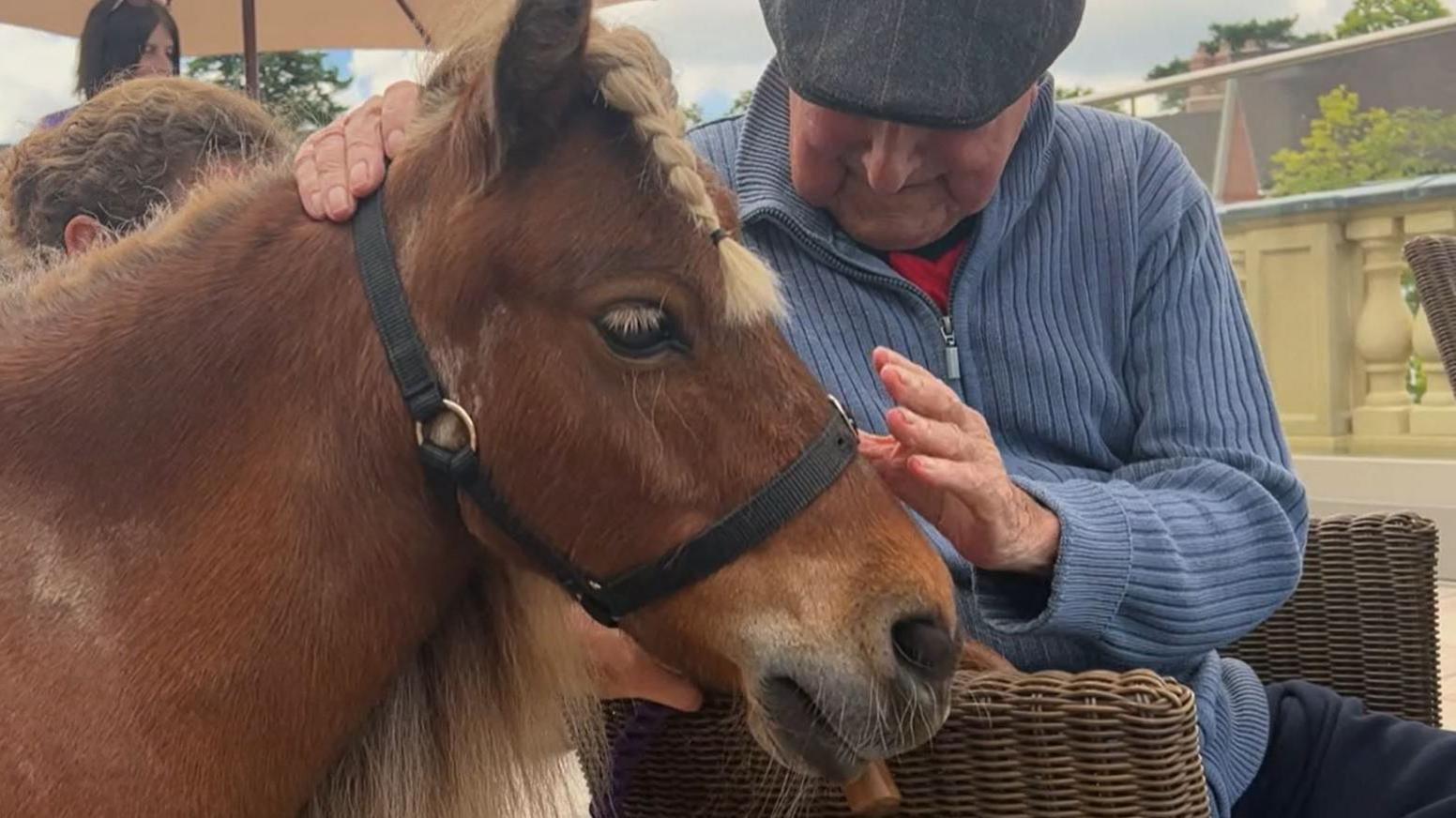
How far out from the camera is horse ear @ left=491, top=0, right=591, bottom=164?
1082 mm

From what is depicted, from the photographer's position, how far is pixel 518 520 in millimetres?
1173

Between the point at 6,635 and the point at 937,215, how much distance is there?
104cm

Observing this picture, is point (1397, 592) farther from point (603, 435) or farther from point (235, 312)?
point (235, 312)

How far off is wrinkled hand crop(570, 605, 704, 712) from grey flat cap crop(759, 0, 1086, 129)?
1.98 feet

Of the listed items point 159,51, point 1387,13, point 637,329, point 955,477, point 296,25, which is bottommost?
point 1387,13

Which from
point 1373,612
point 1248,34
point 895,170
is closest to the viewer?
point 895,170

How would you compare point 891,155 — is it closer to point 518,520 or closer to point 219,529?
point 518,520

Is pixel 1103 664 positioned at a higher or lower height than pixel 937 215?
lower

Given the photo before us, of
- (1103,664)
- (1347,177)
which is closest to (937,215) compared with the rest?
(1103,664)

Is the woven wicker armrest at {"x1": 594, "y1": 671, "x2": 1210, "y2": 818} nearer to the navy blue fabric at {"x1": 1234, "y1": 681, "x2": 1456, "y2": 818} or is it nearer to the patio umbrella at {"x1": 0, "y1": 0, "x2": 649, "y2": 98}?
the navy blue fabric at {"x1": 1234, "y1": 681, "x2": 1456, "y2": 818}

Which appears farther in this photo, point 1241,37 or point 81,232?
point 1241,37

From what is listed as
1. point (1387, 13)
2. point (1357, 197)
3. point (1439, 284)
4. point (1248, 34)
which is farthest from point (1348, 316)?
point (1248, 34)

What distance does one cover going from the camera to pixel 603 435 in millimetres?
1144

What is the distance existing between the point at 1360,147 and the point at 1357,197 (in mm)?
565
